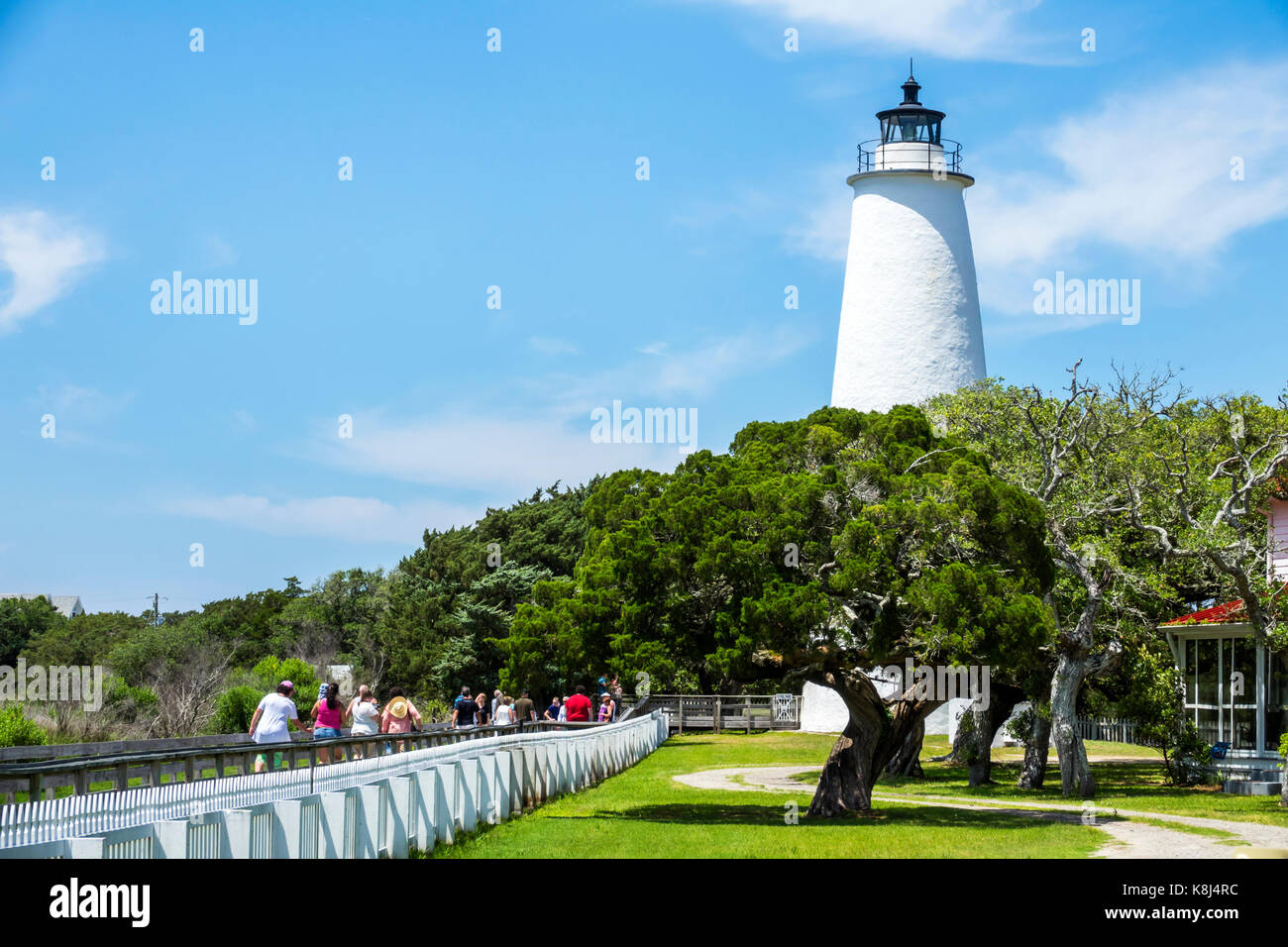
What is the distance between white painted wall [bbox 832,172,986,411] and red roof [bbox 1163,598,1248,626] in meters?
13.2

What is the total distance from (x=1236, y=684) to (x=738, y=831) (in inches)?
568

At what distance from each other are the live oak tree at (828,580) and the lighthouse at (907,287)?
63.7ft

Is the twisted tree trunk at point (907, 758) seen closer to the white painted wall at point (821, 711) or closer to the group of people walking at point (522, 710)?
the group of people walking at point (522, 710)

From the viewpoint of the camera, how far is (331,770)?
47.0 feet

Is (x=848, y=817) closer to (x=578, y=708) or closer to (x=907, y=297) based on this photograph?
(x=578, y=708)

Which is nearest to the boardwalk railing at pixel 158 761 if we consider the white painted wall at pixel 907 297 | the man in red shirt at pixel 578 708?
the man in red shirt at pixel 578 708

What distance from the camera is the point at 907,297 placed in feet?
141

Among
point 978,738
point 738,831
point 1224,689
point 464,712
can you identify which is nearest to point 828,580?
point 738,831

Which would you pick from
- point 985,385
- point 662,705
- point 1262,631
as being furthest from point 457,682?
point 1262,631

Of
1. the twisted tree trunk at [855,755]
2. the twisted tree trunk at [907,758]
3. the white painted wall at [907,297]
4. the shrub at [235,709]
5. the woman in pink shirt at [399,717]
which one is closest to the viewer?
the twisted tree trunk at [855,755]

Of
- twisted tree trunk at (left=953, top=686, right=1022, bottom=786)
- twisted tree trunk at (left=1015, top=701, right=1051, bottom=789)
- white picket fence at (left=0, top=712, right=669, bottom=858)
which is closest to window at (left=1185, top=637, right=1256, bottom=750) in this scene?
twisted tree trunk at (left=1015, top=701, right=1051, bottom=789)

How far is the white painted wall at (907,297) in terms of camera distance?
1662 inches

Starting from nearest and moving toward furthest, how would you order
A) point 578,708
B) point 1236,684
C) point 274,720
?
point 274,720 < point 1236,684 < point 578,708

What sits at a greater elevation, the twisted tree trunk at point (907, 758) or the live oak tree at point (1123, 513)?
the live oak tree at point (1123, 513)
